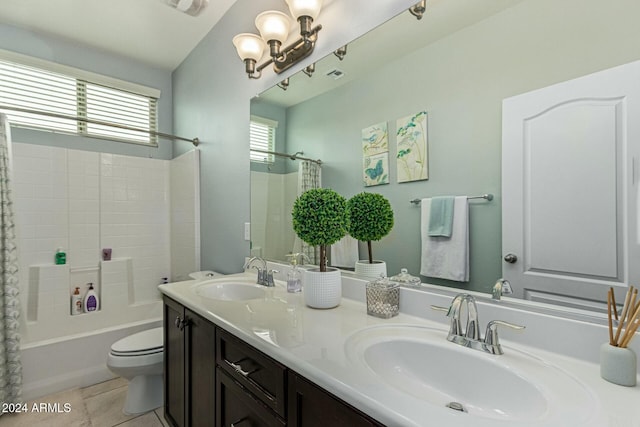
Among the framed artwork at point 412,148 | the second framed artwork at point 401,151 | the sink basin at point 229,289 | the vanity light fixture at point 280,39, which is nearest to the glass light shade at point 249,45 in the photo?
the vanity light fixture at point 280,39

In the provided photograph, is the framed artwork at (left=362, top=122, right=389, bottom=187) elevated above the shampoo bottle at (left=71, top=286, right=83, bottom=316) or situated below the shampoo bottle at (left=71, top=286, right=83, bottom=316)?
above

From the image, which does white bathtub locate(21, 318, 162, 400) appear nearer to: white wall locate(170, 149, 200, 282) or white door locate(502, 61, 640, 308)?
white wall locate(170, 149, 200, 282)

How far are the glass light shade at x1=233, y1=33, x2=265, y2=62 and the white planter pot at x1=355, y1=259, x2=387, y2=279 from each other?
4.46 feet

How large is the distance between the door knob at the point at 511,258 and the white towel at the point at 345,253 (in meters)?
0.59

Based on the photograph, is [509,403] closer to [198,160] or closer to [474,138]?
[474,138]

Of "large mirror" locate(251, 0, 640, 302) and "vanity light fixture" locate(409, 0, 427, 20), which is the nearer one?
"large mirror" locate(251, 0, 640, 302)

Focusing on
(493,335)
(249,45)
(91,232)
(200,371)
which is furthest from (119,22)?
(493,335)

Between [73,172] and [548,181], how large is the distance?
3.18 m

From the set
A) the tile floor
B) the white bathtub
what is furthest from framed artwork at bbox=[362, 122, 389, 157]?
the white bathtub

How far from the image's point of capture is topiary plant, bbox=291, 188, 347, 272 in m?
1.21

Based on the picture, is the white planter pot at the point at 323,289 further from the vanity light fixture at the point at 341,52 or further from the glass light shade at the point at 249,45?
the glass light shade at the point at 249,45

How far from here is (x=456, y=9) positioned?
1.03 meters

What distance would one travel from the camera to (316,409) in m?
0.72

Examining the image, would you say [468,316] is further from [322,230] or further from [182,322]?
[182,322]
